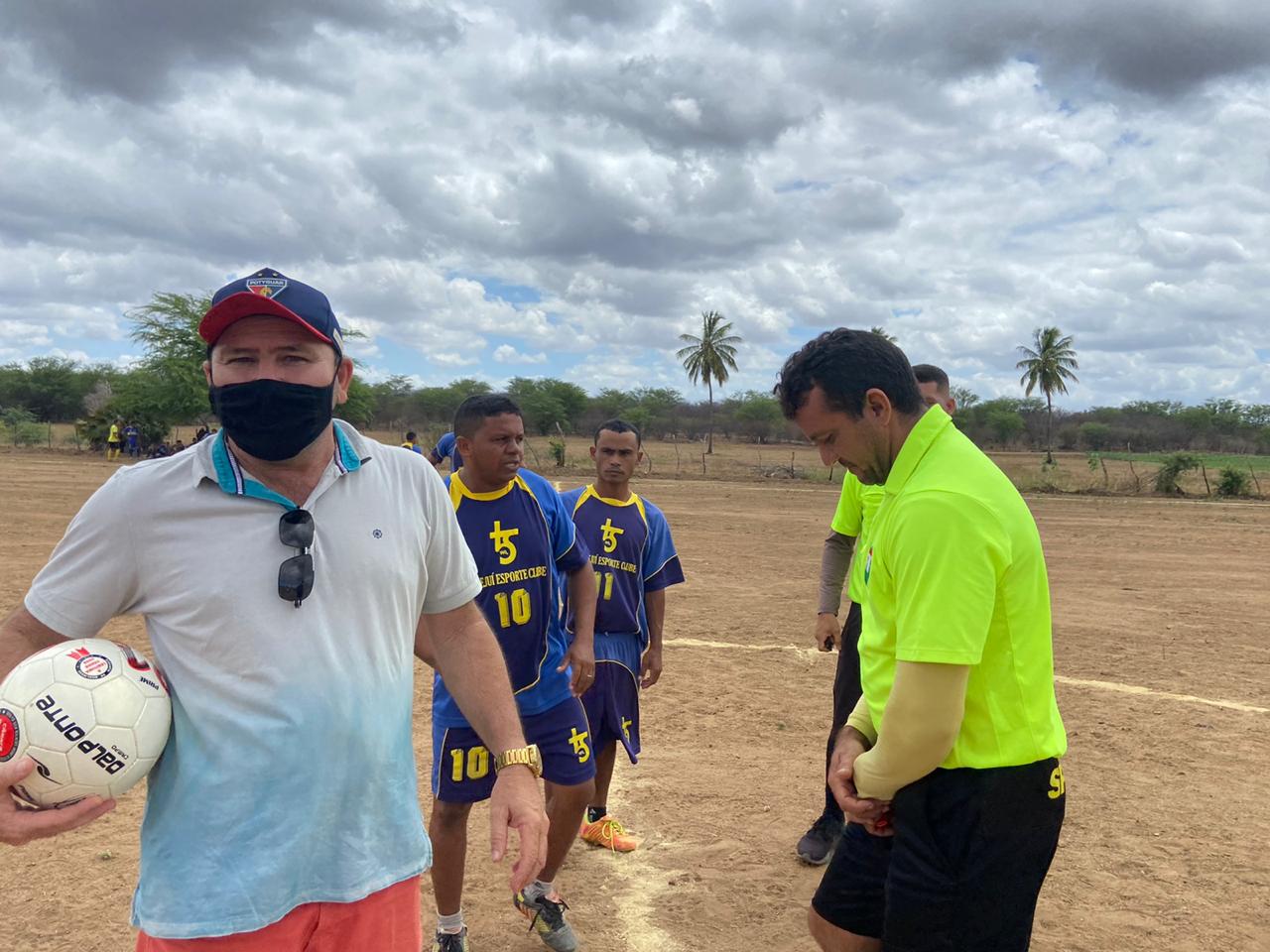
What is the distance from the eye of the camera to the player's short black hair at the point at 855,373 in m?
2.53

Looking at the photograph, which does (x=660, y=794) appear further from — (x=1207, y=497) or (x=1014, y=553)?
(x=1207, y=497)

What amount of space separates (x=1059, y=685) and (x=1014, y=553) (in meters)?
6.35

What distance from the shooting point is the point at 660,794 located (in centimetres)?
561

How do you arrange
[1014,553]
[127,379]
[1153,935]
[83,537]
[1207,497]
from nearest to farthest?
[83,537], [1014,553], [1153,935], [1207,497], [127,379]

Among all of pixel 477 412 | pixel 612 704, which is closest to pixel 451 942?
pixel 612 704

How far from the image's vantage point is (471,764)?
3.94 meters

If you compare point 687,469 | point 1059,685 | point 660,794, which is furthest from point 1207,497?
point 660,794

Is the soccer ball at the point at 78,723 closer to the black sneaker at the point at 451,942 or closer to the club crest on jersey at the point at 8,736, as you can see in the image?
the club crest on jersey at the point at 8,736

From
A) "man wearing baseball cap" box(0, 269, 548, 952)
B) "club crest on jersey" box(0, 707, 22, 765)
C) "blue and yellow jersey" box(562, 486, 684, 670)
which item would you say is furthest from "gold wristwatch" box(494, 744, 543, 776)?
"blue and yellow jersey" box(562, 486, 684, 670)

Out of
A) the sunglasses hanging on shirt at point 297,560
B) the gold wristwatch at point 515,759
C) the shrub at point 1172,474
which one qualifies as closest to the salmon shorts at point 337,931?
the gold wristwatch at point 515,759

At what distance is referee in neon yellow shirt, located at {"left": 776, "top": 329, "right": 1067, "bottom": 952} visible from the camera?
2.21m

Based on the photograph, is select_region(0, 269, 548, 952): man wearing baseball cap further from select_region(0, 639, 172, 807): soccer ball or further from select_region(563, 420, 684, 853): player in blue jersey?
select_region(563, 420, 684, 853): player in blue jersey

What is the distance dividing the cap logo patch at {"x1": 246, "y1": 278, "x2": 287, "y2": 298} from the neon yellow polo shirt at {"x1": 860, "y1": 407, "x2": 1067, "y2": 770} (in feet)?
5.18

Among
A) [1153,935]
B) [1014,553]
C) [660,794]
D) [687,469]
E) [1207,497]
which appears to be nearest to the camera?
[1014,553]
